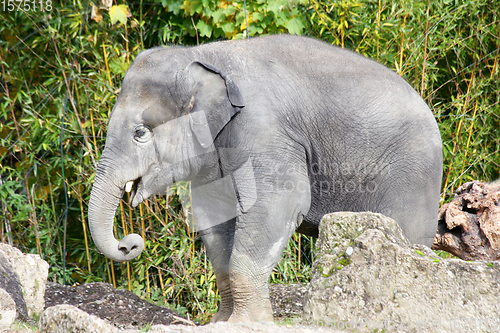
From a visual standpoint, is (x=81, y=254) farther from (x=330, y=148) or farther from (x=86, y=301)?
(x=330, y=148)

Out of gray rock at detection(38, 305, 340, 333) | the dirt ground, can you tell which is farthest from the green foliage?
gray rock at detection(38, 305, 340, 333)

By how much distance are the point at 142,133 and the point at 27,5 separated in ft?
10.4

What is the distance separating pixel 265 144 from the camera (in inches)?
127

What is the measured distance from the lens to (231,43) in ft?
11.5

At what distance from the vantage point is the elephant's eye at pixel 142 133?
3223 mm

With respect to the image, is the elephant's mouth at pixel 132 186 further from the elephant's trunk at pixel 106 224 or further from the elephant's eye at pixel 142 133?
the elephant's eye at pixel 142 133

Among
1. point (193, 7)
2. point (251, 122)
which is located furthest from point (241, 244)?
point (193, 7)

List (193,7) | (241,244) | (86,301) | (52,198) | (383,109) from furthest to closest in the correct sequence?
(52,198)
(193,7)
(86,301)
(383,109)
(241,244)

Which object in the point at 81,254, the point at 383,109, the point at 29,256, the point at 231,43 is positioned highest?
the point at 231,43

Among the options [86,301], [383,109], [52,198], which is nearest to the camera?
[383,109]

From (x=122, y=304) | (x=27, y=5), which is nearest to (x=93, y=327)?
(x=122, y=304)

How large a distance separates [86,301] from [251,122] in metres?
2.34

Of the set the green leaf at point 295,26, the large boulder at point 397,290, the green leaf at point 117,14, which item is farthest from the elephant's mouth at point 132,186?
the green leaf at point 295,26

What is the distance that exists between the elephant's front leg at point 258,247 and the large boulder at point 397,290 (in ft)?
2.63
